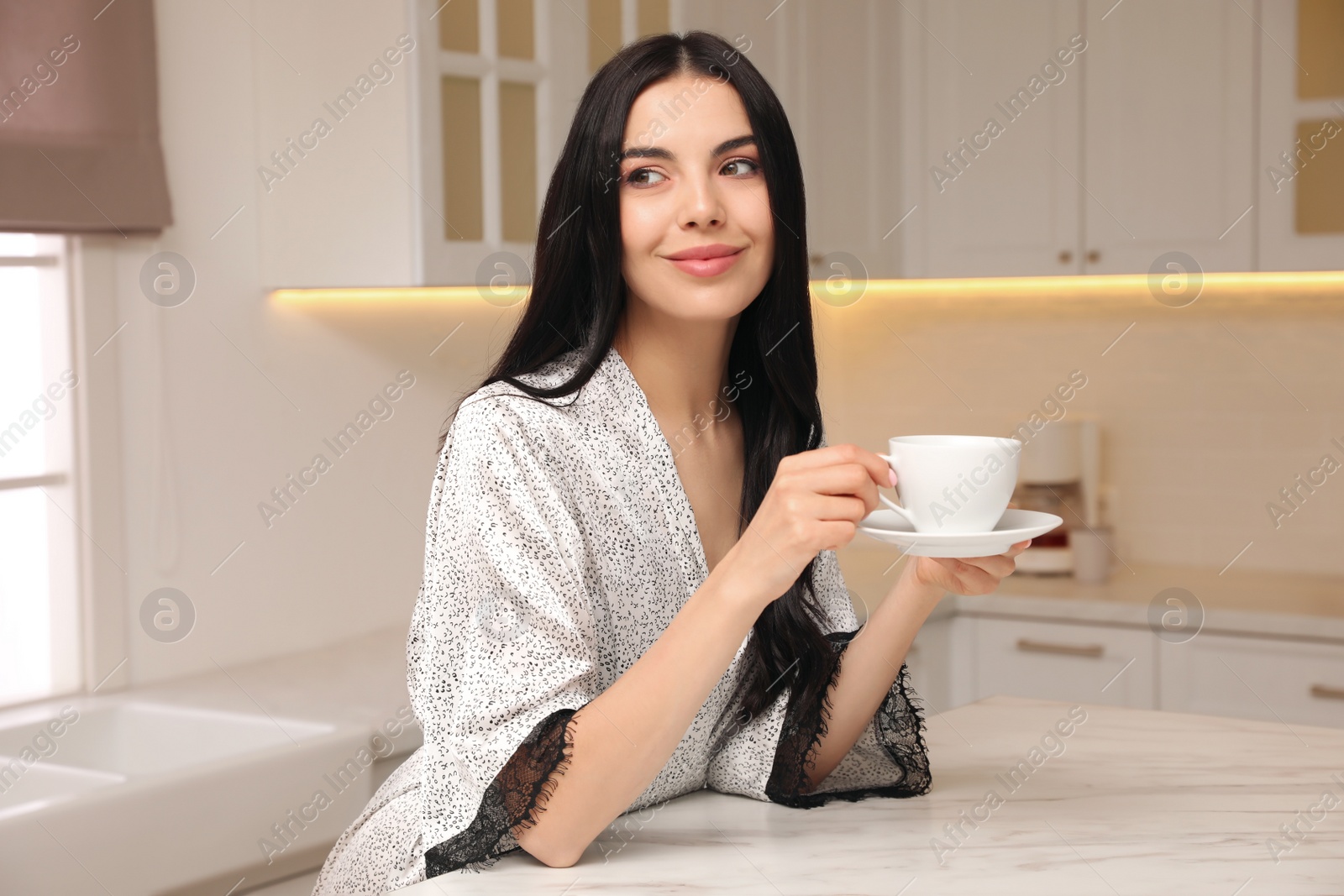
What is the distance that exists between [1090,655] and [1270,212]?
98 centimetres

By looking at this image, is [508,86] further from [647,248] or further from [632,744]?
[632,744]

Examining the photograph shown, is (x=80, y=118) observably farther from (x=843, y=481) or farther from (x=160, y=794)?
(x=843, y=481)

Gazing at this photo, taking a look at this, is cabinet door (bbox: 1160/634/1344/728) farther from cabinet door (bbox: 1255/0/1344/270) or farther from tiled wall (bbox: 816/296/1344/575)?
cabinet door (bbox: 1255/0/1344/270)

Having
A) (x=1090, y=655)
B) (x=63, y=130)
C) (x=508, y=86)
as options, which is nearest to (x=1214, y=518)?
(x=1090, y=655)

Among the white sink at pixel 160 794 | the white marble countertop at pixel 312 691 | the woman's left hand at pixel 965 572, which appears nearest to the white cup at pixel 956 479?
the woman's left hand at pixel 965 572

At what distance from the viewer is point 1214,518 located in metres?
2.99

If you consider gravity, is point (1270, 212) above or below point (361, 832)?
above

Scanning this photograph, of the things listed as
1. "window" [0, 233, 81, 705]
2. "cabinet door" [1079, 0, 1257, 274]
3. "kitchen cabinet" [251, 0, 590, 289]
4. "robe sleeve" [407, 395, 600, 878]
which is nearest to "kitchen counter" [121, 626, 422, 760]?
"window" [0, 233, 81, 705]

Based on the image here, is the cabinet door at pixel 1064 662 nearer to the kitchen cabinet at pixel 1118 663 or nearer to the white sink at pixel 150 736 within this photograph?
the kitchen cabinet at pixel 1118 663

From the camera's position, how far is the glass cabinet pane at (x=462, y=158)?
232 centimetres

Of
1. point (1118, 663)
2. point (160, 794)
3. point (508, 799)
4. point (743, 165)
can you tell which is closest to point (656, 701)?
point (508, 799)

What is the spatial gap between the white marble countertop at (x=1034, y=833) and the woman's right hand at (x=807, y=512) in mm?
190

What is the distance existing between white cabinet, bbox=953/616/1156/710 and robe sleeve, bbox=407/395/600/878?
189cm

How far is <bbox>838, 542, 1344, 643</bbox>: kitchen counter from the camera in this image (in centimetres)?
254
